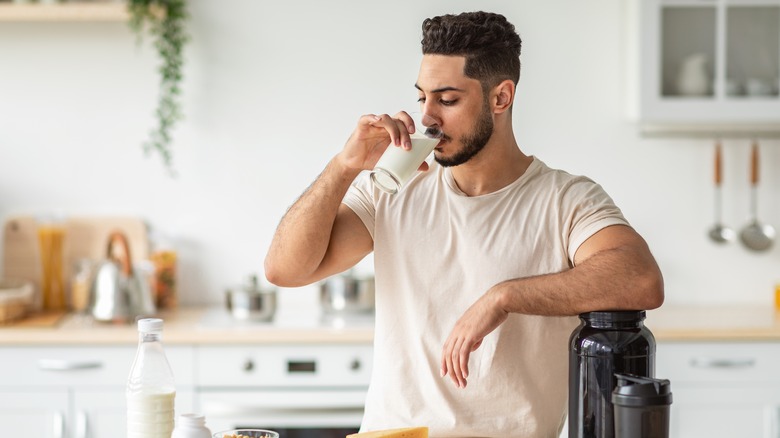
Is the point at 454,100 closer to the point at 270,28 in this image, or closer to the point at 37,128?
the point at 270,28

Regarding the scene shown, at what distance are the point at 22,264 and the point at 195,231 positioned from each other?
65 centimetres

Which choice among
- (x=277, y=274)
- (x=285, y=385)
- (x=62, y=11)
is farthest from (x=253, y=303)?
(x=277, y=274)

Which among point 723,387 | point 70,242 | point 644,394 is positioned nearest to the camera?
point 644,394

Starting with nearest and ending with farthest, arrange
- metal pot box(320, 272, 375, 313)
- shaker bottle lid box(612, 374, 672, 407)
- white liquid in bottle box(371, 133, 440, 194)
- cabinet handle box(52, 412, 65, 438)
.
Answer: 1. shaker bottle lid box(612, 374, 672, 407)
2. white liquid in bottle box(371, 133, 440, 194)
3. cabinet handle box(52, 412, 65, 438)
4. metal pot box(320, 272, 375, 313)

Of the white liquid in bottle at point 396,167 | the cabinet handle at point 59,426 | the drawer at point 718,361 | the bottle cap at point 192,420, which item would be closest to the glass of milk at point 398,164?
the white liquid in bottle at point 396,167

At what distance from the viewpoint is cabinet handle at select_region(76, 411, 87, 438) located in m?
3.22

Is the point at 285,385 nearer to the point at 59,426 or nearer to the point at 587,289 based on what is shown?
the point at 59,426

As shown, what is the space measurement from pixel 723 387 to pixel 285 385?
1.43 m

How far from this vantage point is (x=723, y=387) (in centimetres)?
331

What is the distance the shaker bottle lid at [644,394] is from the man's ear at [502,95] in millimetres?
849

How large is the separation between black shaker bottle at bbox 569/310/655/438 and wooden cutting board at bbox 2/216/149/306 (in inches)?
101

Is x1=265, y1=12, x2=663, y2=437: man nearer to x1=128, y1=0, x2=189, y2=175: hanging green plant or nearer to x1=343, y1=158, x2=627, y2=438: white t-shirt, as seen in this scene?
x1=343, y1=158, x2=627, y2=438: white t-shirt

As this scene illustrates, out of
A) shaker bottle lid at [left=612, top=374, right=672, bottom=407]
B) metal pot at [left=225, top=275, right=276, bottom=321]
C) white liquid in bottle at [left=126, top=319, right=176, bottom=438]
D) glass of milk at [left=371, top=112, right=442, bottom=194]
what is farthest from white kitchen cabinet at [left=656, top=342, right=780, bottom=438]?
white liquid in bottle at [left=126, top=319, right=176, bottom=438]

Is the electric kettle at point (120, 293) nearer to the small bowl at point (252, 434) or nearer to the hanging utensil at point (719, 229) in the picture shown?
the small bowl at point (252, 434)
